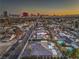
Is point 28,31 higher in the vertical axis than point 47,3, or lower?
lower

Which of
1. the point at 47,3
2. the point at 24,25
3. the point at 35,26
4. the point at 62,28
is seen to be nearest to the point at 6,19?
the point at 24,25

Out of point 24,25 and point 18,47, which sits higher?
point 24,25

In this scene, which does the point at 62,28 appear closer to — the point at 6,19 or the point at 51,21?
the point at 51,21

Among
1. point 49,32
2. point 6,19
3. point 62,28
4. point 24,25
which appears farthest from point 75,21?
point 6,19

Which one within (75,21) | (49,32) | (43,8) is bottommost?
(49,32)

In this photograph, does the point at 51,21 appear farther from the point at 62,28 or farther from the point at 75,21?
the point at 75,21

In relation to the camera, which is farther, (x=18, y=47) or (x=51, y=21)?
(x=51, y=21)
